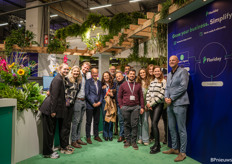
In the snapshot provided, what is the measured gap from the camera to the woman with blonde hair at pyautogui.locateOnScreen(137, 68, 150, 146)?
Result: 151 inches

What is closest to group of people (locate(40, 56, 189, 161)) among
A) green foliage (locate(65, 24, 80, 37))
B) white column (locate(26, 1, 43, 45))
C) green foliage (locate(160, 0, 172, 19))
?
green foliage (locate(160, 0, 172, 19))

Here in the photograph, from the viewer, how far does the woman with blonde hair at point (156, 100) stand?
3.41m

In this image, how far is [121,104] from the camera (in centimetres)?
374

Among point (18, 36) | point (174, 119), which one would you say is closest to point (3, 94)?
point (174, 119)

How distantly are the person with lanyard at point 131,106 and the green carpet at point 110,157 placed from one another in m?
0.24

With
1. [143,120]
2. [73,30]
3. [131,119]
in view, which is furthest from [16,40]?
[143,120]

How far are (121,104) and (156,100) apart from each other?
28.3 inches

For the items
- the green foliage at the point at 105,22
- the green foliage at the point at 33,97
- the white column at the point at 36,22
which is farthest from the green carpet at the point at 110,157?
the white column at the point at 36,22

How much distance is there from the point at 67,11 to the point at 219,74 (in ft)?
34.1

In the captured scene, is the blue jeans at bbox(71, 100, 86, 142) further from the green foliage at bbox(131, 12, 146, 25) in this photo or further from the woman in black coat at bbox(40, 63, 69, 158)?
the green foliage at bbox(131, 12, 146, 25)

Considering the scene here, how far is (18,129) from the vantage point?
2.85 m

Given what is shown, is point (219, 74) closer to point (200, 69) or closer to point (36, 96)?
point (200, 69)

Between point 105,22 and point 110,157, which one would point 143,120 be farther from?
point 105,22

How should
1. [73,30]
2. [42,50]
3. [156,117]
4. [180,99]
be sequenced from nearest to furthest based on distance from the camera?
[180,99]
[156,117]
[73,30]
[42,50]
